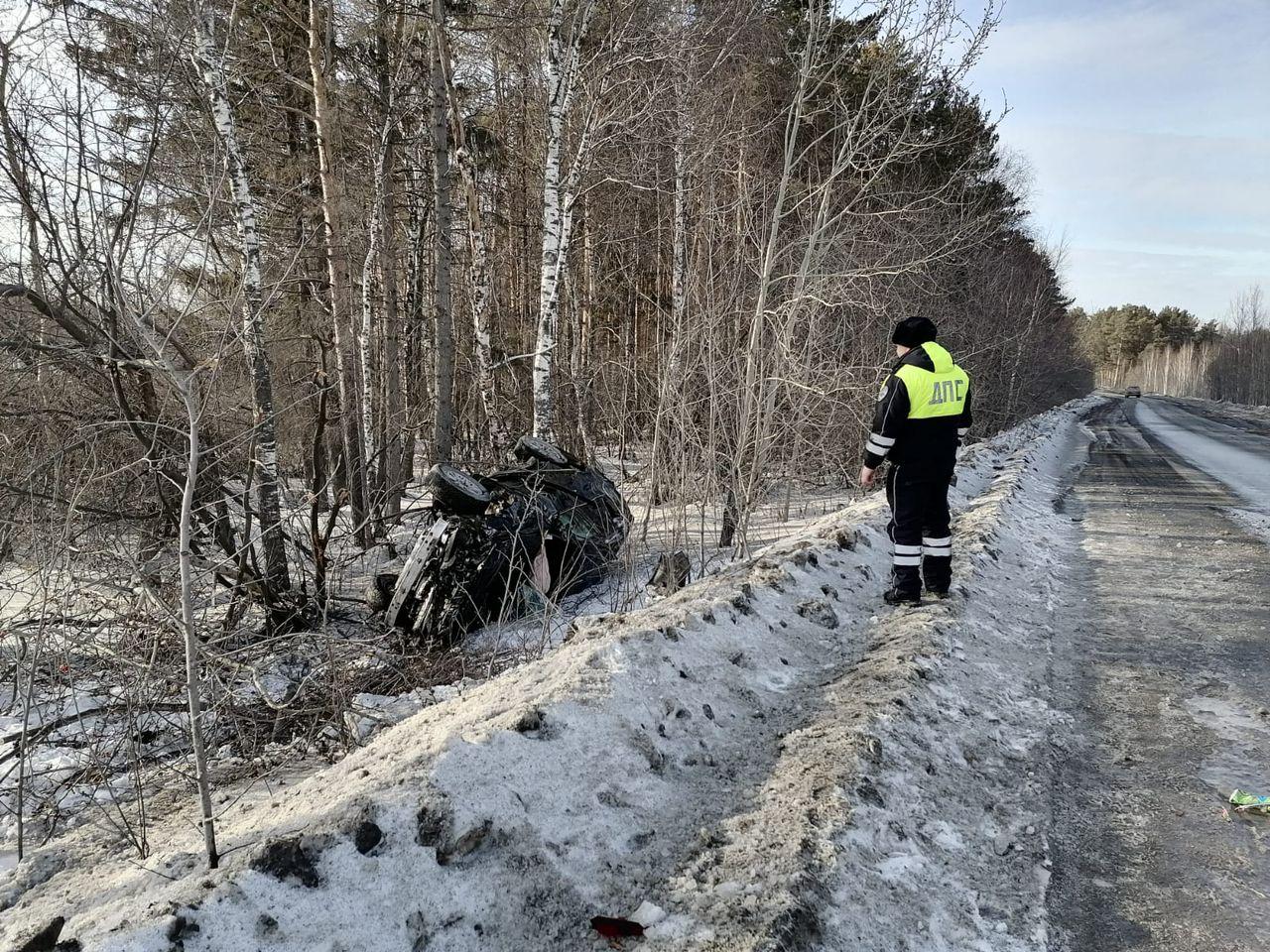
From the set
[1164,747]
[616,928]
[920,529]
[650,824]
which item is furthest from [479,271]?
[616,928]

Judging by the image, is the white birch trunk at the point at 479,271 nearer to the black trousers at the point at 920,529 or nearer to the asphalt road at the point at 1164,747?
the black trousers at the point at 920,529

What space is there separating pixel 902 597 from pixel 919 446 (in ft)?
3.36

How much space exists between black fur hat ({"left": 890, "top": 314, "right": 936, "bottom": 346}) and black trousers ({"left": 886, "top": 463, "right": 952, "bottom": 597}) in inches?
31.8

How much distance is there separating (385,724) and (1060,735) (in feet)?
11.4

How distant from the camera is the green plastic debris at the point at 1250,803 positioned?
8.89 feet

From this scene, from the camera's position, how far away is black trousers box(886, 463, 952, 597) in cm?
477

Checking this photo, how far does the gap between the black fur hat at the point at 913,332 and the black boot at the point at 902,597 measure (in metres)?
1.65

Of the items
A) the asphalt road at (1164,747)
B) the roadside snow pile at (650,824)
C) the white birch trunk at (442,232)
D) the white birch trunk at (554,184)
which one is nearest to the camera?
the roadside snow pile at (650,824)

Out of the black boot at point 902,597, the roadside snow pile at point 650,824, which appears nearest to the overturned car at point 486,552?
the black boot at point 902,597

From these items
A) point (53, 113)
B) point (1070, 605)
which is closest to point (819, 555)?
point (1070, 605)

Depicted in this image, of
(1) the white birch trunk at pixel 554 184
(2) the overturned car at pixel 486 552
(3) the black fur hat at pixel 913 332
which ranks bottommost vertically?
(2) the overturned car at pixel 486 552

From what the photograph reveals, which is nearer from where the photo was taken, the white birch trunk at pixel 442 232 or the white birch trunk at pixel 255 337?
the white birch trunk at pixel 255 337

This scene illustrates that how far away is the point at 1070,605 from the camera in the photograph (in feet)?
17.4

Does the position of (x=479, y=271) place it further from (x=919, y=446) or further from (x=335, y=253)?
(x=919, y=446)
